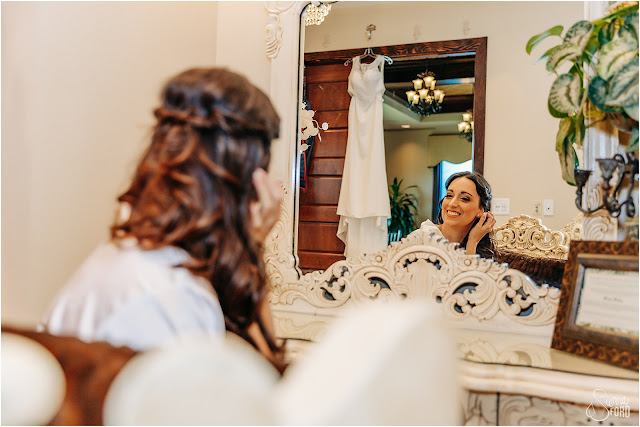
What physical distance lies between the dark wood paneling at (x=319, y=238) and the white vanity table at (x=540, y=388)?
0.47 metres

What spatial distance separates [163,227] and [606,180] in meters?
0.95

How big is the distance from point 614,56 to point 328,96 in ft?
2.63

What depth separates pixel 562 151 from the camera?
131 cm

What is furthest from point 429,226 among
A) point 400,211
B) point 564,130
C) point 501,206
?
point 564,130

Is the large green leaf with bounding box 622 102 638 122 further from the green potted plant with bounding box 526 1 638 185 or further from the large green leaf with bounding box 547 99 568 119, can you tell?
the large green leaf with bounding box 547 99 568 119

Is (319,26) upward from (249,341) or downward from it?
upward

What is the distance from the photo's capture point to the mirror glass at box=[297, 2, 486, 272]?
1.49 m

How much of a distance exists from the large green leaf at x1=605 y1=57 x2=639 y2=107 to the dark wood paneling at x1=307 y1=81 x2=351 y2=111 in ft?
2.44

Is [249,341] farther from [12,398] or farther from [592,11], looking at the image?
[592,11]

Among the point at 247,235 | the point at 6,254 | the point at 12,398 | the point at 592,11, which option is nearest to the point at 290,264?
the point at 6,254

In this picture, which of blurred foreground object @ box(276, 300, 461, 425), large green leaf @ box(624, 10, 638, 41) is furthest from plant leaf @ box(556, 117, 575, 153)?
blurred foreground object @ box(276, 300, 461, 425)

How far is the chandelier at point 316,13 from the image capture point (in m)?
1.67

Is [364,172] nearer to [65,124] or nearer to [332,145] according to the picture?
[332,145]

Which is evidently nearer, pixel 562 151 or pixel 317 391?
pixel 317 391
